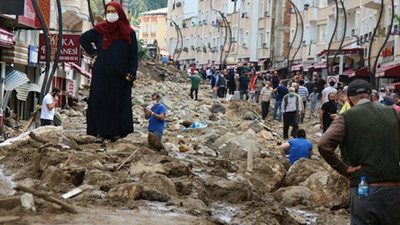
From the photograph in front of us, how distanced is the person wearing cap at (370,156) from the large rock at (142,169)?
13.5 ft

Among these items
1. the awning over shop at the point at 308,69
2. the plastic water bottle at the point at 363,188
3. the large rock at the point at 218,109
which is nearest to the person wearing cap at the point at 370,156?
the plastic water bottle at the point at 363,188

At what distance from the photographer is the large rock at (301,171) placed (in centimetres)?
1372

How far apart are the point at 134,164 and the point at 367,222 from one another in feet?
16.2

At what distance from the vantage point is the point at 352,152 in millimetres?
7367

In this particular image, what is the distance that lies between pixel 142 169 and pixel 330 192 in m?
2.78

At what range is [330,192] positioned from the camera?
12.5m

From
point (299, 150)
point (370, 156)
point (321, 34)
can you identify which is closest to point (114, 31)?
point (299, 150)

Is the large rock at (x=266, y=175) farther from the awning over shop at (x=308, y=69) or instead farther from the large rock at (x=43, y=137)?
the awning over shop at (x=308, y=69)

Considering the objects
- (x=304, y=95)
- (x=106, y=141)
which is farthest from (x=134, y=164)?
(x=304, y=95)

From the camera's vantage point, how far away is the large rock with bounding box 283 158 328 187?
1372 centimetres

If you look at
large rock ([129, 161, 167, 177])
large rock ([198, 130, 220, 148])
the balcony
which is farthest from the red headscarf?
the balcony

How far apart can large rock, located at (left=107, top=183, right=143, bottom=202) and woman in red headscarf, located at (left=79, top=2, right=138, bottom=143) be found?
10.8 feet

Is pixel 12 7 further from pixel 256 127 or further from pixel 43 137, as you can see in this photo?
pixel 43 137

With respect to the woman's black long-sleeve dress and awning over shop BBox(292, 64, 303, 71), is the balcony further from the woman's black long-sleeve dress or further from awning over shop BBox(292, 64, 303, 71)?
the woman's black long-sleeve dress
